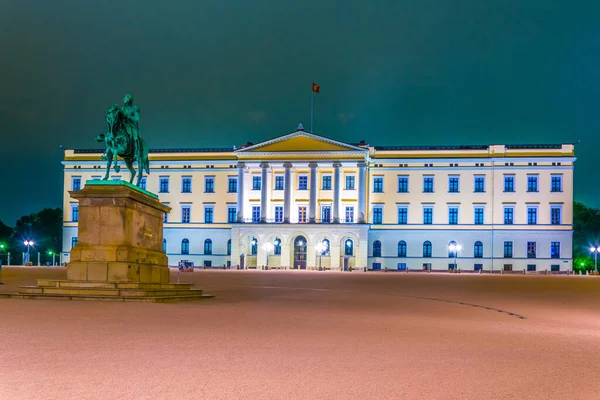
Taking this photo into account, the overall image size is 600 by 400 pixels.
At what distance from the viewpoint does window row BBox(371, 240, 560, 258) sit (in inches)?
2901

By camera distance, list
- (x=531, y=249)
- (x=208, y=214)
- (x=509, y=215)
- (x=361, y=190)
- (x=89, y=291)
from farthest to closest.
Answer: (x=208, y=214), (x=509, y=215), (x=531, y=249), (x=361, y=190), (x=89, y=291)

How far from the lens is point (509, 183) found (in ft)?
247

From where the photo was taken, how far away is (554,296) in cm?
2948

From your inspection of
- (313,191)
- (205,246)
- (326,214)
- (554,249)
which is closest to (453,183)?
(554,249)

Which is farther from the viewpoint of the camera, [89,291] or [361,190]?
[361,190]

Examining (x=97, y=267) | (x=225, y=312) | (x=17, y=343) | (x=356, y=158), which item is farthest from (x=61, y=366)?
(x=356, y=158)

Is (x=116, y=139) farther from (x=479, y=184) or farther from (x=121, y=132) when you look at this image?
(x=479, y=184)

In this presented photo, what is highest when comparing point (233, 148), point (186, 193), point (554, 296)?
point (233, 148)

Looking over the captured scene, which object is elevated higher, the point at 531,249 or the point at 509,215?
the point at 509,215

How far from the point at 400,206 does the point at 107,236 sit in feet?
195

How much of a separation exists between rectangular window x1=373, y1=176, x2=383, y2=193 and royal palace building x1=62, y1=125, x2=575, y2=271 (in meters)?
0.11

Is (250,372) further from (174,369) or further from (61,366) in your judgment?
(61,366)

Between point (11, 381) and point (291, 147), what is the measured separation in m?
67.9

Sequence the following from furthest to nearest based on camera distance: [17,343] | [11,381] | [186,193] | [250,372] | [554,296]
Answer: [186,193]
[554,296]
[17,343]
[250,372]
[11,381]
